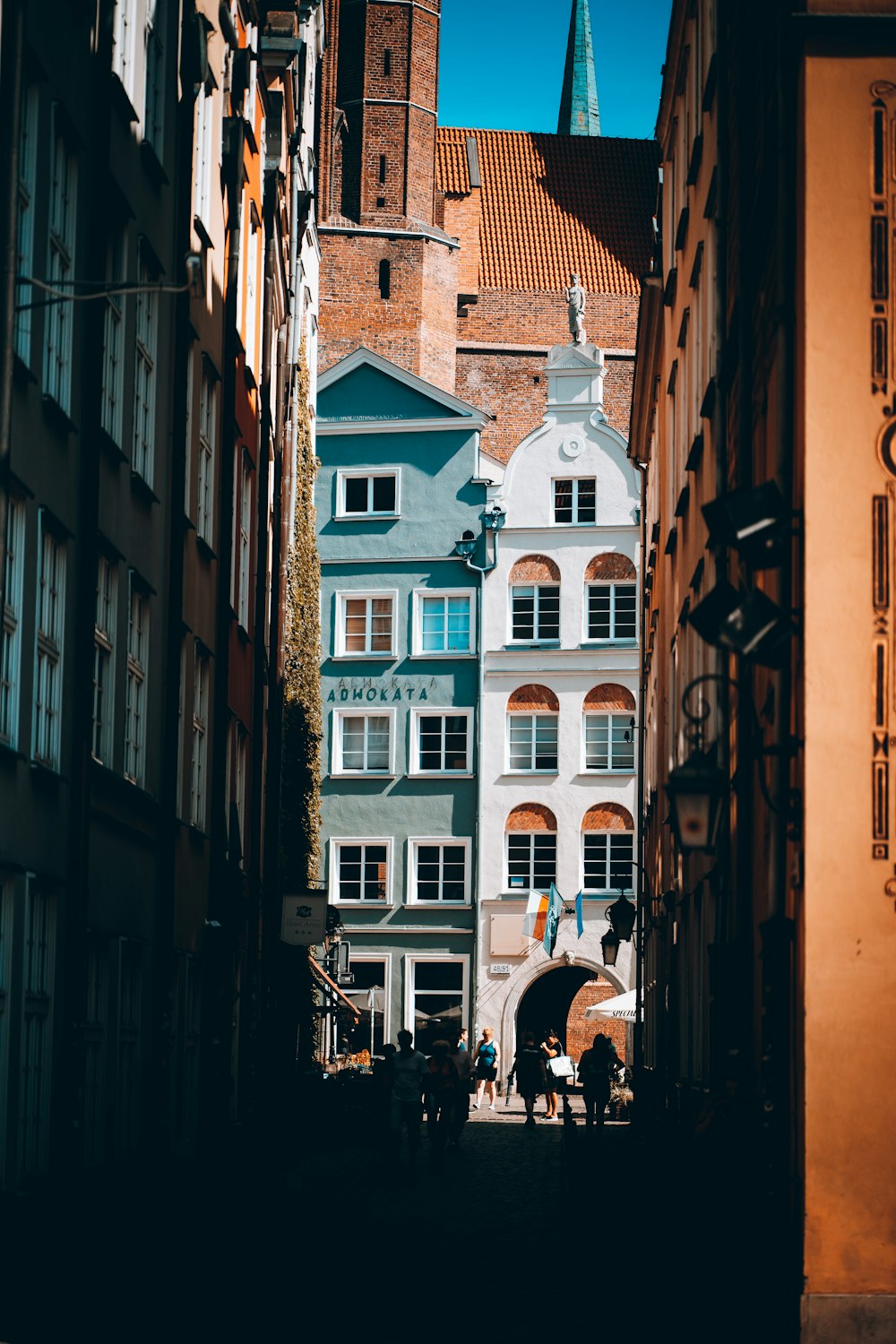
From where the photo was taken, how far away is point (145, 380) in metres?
18.7

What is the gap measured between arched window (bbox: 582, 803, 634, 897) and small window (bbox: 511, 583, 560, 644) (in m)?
4.23

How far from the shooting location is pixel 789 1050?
1172cm

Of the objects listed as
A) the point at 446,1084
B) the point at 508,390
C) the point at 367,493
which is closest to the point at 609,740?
the point at 367,493

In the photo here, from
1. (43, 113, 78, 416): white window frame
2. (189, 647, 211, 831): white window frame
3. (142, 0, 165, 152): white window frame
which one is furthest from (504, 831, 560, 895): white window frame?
(43, 113, 78, 416): white window frame

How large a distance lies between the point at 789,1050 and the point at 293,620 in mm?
22215

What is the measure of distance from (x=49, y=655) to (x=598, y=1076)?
15.2 m

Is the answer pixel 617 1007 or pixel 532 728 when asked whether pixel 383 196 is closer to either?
pixel 532 728

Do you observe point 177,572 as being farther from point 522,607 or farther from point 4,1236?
point 522,607

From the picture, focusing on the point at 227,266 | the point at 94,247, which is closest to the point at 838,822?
the point at 94,247

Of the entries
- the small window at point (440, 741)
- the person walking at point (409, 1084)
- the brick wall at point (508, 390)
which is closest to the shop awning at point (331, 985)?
the person walking at point (409, 1084)

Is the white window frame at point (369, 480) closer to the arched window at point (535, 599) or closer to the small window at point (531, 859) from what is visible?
the arched window at point (535, 599)

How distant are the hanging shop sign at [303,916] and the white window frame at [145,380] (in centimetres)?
946

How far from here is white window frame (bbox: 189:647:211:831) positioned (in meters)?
22.2

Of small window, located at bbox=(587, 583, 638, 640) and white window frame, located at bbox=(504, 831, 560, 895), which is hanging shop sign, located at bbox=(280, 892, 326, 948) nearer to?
white window frame, located at bbox=(504, 831, 560, 895)
